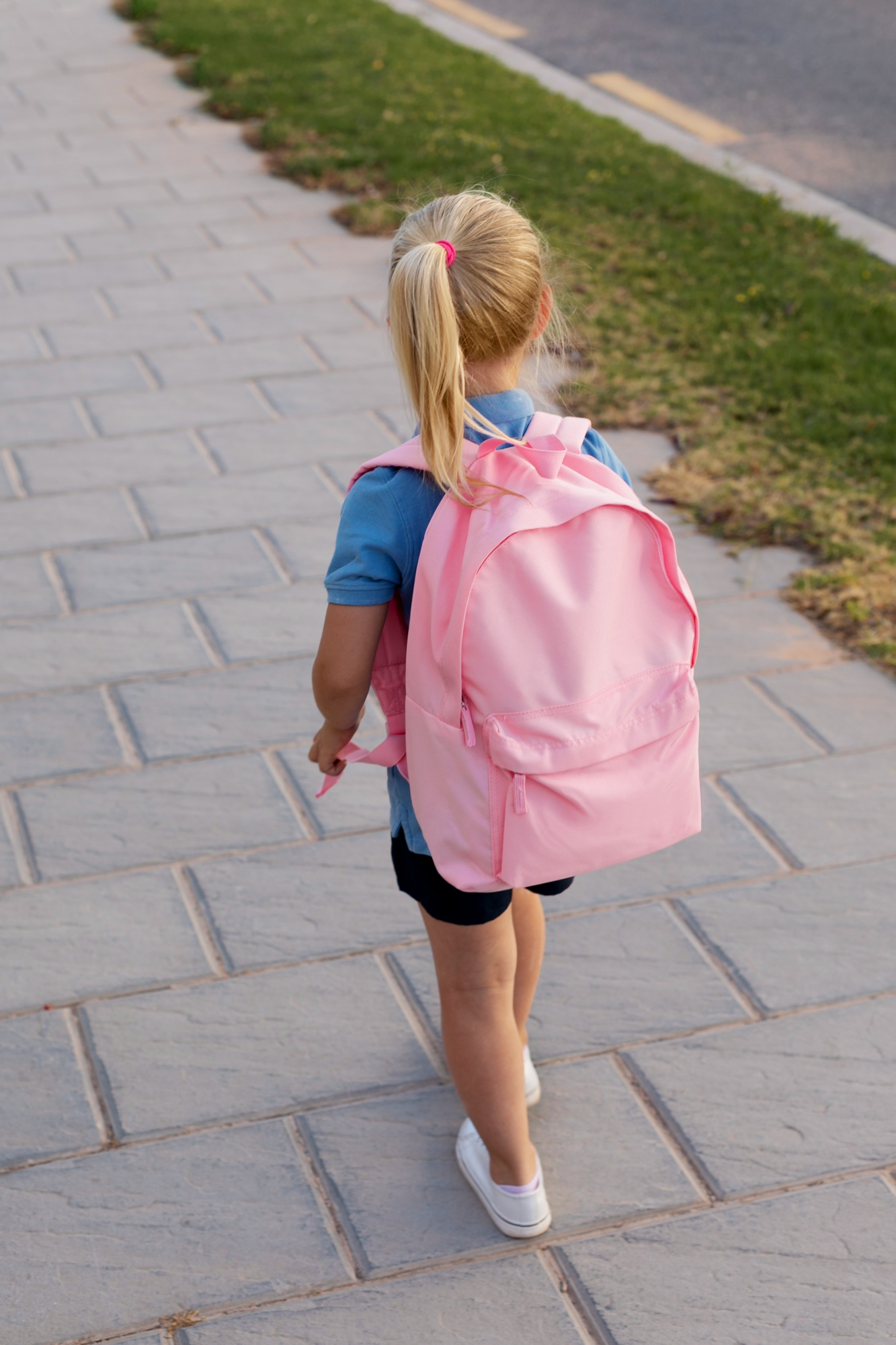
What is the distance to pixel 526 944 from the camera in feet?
7.91

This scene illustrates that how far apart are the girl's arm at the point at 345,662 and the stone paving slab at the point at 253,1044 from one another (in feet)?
2.72

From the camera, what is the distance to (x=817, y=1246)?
2.31 meters

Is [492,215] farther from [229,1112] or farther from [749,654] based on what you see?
[749,654]

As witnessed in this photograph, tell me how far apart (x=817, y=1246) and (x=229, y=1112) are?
42.1 inches

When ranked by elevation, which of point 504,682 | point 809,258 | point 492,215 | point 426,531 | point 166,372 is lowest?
point 166,372

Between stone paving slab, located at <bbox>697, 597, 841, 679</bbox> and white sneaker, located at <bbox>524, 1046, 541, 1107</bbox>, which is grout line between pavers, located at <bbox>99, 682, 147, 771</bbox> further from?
stone paving slab, located at <bbox>697, 597, 841, 679</bbox>

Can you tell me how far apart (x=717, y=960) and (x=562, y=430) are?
4.58 ft

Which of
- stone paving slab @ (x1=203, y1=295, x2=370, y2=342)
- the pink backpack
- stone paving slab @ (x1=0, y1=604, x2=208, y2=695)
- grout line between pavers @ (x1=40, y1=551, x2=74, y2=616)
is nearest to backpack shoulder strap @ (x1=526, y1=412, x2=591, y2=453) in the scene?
the pink backpack

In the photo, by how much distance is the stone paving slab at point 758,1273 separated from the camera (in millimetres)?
2186

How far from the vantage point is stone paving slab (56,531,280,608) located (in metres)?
4.29

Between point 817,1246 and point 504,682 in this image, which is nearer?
point 504,682

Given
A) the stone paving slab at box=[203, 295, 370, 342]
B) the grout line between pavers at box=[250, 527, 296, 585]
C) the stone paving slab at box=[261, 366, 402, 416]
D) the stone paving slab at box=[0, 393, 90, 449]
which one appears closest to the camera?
Answer: the grout line between pavers at box=[250, 527, 296, 585]

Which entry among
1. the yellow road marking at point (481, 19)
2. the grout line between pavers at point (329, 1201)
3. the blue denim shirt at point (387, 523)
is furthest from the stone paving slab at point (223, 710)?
the yellow road marking at point (481, 19)

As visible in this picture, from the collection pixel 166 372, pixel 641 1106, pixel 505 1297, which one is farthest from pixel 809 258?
pixel 505 1297
